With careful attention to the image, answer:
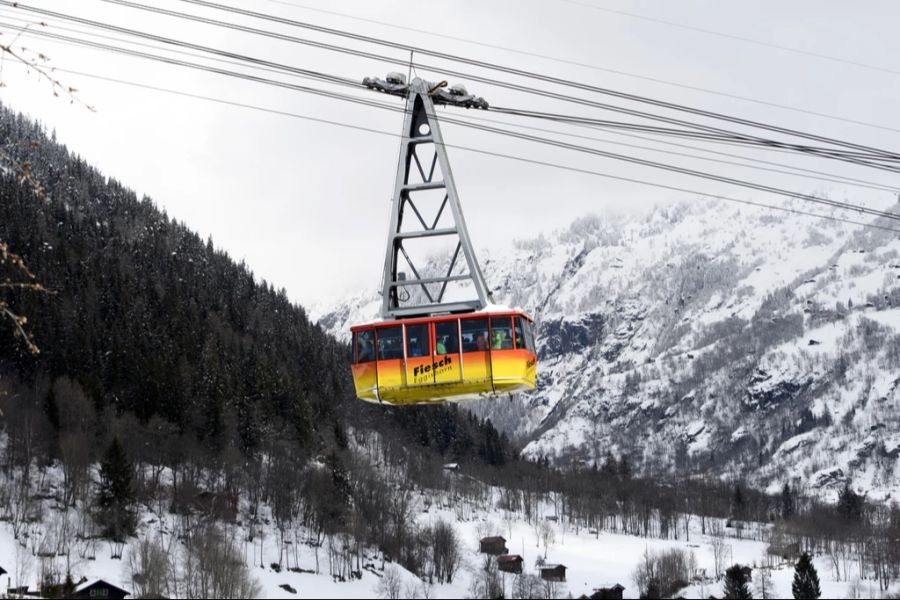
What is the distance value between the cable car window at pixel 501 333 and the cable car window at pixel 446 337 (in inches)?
46.4

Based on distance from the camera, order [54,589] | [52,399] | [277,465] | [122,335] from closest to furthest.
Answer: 1. [54,589]
2. [52,399]
3. [277,465]
4. [122,335]

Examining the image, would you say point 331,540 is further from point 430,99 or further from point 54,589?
point 430,99

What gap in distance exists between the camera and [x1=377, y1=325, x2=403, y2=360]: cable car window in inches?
1467

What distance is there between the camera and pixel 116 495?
124 m

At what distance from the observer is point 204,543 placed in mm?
120812

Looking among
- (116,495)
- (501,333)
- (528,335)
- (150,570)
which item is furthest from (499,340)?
(116,495)

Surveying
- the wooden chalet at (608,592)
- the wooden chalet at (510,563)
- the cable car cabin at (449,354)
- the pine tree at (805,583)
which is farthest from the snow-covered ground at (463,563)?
the cable car cabin at (449,354)

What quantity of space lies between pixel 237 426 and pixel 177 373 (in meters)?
11.0

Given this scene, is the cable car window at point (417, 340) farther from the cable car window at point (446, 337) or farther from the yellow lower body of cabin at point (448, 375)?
the cable car window at point (446, 337)

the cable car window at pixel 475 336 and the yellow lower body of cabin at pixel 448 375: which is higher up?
the cable car window at pixel 475 336

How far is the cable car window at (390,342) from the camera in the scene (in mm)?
37250

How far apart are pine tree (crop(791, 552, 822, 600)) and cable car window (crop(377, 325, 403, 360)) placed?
101486mm

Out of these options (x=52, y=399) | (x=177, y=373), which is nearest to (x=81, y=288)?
(x=177, y=373)

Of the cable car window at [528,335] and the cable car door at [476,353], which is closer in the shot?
the cable car door at [476,353]
